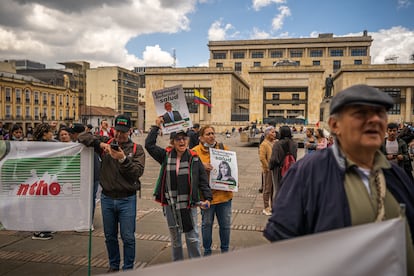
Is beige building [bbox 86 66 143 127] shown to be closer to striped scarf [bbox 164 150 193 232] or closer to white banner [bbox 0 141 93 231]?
white banner [bbox 0 141 93 231]

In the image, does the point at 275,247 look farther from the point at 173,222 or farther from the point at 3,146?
the point at 3,146

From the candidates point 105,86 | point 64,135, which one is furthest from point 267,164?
point 105,86

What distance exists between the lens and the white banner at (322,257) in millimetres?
1592

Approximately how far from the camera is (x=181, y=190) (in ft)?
14.2

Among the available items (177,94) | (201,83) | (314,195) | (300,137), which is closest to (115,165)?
(177,94)

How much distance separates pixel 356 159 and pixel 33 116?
78346mm

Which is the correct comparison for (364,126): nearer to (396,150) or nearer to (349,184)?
(349,184)

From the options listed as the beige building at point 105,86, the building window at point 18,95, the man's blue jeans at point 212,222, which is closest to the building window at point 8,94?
the building window at point 18,95

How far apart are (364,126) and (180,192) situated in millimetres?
2809

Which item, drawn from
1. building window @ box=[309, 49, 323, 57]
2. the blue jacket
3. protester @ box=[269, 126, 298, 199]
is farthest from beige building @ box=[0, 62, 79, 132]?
the blue jacket

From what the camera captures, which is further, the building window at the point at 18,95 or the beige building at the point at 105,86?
the beige building at the point at 105,86

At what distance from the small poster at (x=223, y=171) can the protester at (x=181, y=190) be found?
1.40ft

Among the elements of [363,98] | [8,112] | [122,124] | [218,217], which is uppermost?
[8,112]

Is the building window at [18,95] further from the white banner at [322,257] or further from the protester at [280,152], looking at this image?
the white banner at [322,257]
